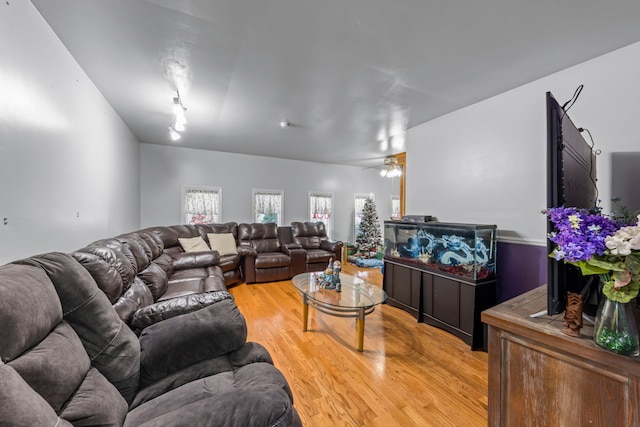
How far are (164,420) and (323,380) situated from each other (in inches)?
53.8

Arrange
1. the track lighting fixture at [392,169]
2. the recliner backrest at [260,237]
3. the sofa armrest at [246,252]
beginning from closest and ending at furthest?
the sofa armrest at [246,252] → the track lighting fixture at [392,169] → the recliner backrest at [260,237]

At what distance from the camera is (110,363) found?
105 cm

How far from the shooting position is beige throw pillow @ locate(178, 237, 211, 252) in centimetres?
416

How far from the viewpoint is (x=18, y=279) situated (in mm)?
828

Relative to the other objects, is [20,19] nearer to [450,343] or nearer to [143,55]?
[143,55]

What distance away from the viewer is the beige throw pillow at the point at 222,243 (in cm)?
453

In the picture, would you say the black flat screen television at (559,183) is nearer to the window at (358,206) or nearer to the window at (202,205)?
the window at (202,205)

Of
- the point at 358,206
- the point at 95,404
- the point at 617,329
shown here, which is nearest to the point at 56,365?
the point at 95,404

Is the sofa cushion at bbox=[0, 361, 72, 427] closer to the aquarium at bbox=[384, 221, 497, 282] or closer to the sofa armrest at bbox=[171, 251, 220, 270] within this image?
the aquarium at bbox=[384, 221, 497, 282]

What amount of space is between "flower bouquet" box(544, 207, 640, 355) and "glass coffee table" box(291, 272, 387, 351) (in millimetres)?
1645

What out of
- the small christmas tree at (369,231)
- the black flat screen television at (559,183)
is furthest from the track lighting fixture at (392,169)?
the black flat screen television at (559,183)

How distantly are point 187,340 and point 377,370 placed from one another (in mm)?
1499

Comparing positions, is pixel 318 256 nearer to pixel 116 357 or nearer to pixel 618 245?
pixel 116 357

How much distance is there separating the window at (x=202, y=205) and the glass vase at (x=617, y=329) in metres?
5.57
